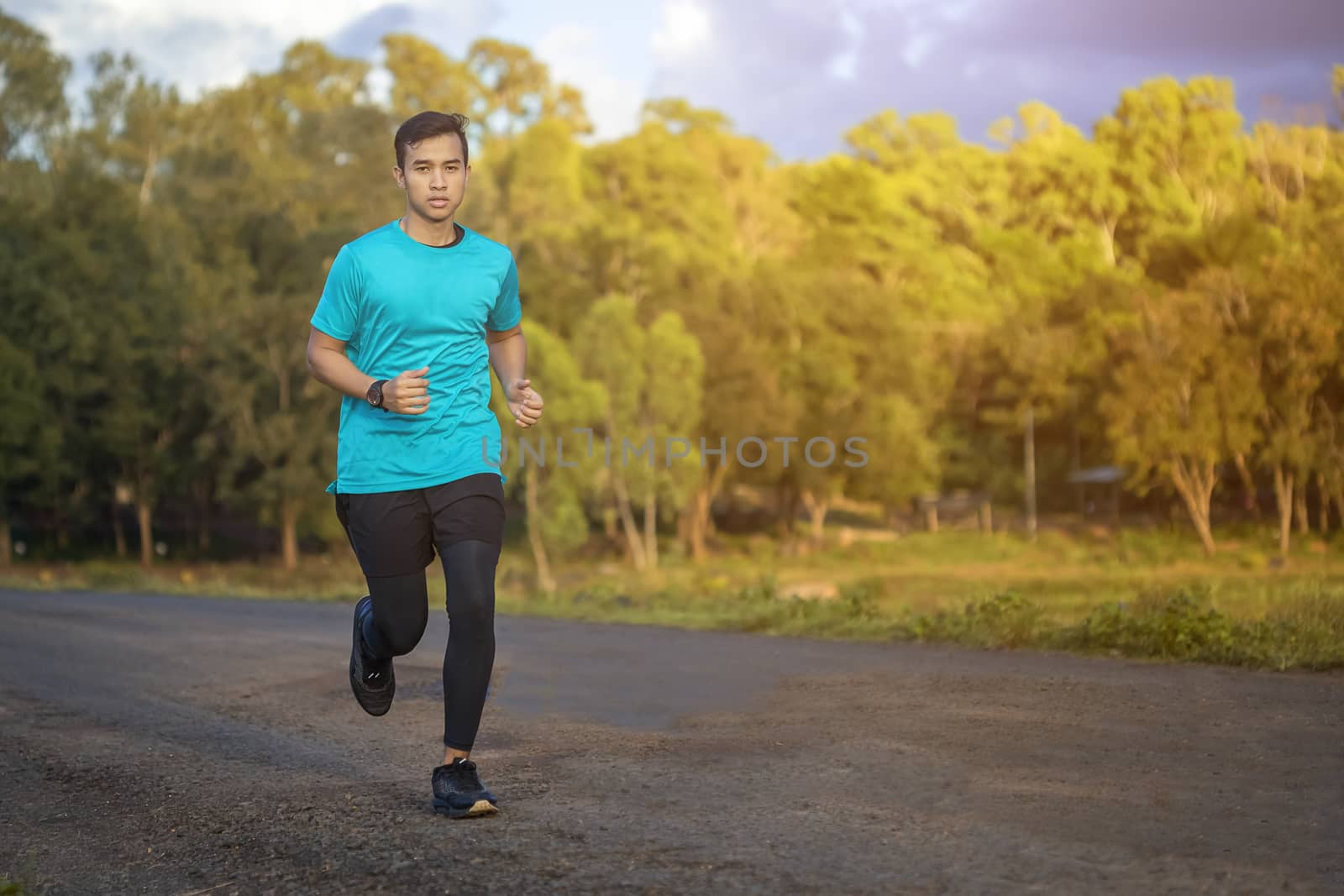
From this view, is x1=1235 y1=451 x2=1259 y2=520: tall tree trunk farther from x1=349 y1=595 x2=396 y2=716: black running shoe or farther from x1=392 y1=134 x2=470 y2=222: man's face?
x1=392 y1=134 x2=470 y2=222: man's face

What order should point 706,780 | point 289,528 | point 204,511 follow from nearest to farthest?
point 706,780, point 289,528, point 204,511

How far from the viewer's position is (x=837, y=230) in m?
79.2

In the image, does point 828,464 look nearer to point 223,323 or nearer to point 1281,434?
point 1281,434

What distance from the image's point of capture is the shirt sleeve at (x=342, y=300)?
5.07m

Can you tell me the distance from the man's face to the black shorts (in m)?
0.93

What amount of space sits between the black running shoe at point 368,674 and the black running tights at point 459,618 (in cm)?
19

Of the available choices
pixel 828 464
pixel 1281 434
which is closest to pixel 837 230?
pixel 828 464

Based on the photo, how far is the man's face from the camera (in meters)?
5.14

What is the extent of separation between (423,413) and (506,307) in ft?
1.94

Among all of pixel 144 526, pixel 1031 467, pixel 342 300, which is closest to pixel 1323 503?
pixel 1031 467

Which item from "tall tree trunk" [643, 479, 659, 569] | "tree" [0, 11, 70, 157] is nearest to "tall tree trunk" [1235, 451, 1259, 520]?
"tall tree trunk" [643, 479, 659, 569]

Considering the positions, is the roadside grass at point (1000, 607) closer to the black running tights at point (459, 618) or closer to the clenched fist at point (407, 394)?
the black running tights at point (459, 618)

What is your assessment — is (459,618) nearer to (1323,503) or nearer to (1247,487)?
(1323,503)

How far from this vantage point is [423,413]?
16.5 feet
